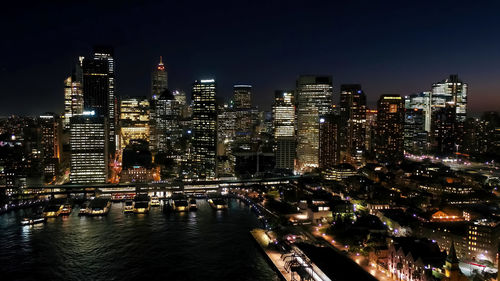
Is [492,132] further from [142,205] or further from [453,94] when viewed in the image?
[142,205]

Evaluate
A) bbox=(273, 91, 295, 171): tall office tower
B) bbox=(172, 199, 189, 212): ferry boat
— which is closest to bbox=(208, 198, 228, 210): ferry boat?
bbox=(172, 199, 189, 212): ferry boat

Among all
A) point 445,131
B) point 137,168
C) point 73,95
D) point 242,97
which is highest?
point 242,97

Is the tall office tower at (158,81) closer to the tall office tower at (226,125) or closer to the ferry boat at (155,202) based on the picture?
the tall office tower at (226,125)

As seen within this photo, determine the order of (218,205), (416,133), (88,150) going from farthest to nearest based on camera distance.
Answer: (416,133), (88,150), (218,205)

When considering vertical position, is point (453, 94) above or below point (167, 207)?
above

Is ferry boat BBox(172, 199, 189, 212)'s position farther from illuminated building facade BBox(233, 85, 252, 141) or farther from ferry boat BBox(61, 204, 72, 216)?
illuminated building facade BBox(233, 85, 252, 141)

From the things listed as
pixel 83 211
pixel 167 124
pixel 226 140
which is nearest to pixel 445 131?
pixel 226 140
